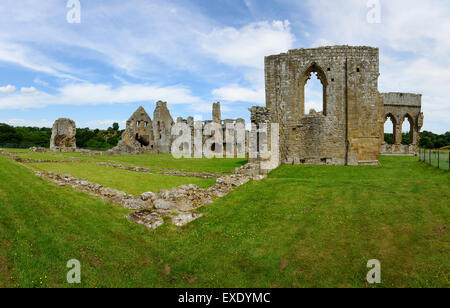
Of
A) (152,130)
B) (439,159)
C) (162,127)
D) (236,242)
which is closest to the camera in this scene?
(236,242)

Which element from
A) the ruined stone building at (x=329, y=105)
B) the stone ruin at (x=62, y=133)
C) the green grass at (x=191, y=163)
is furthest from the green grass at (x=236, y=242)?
the stone ruin at (x=62, y=133)

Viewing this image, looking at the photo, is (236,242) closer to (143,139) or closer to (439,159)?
(439,159)

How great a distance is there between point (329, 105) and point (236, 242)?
1870 cm

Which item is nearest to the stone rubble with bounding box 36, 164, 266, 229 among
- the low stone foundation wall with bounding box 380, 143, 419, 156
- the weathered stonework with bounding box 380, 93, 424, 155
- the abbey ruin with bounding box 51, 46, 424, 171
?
the abbey ruin with bounding box 51, 46, 424, 171

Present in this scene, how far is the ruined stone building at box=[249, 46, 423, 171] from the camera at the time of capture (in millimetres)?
21641

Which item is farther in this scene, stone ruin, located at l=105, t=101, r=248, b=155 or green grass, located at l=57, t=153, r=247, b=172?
stone ruin, located at l=105, t=101, r=248, b=155

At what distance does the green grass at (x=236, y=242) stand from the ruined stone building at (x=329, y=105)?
12795mm

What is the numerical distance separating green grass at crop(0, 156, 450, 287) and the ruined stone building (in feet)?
42.0

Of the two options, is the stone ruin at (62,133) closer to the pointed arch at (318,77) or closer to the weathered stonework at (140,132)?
the weathered stonework at (140,132)

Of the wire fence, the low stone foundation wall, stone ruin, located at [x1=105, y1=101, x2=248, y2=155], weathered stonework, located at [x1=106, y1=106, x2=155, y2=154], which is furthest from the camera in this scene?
stone ruin, located at [x1=105, y1=101, x2=248, y2=155]

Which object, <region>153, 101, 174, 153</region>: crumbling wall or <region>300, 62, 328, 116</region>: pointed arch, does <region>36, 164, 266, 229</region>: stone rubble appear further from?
<region>153, 101, 174, 153</region>: crumbling wall

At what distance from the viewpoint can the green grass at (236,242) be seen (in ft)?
17.9

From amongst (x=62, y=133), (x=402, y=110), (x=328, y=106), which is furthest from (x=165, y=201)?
(x=402, y=110)

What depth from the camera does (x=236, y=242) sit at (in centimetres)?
711
